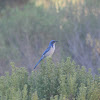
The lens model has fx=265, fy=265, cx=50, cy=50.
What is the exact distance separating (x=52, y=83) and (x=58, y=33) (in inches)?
253

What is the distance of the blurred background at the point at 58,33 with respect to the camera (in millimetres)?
7984

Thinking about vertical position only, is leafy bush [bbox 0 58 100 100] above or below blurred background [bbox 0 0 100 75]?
below

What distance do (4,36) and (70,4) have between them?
13.4 ft

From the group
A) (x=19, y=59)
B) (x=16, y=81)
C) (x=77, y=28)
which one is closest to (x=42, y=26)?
(x=77, y=28)

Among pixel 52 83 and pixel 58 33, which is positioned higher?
pixel 58 33

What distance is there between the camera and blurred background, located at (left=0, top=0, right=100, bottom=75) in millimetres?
7984

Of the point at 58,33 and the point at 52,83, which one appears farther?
the point at 58,33

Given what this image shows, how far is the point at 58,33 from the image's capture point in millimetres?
10414

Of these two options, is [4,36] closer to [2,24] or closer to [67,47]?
[2,24]

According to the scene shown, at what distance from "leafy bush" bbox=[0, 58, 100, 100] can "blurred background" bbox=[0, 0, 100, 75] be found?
7.93 ft

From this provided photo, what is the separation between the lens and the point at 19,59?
318 inches

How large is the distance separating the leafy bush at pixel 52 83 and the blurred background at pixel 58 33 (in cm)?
242

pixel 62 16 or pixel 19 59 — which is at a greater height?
pixel 62 16

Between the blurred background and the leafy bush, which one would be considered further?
the blurred background
